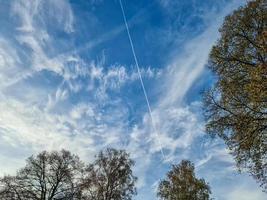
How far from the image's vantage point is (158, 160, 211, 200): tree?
128 ft

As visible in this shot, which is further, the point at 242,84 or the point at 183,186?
the point at 183,186

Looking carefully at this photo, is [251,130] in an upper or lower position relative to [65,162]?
lower

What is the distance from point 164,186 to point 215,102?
86.4 ft

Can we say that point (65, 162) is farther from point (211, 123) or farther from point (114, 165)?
point (211, 123)

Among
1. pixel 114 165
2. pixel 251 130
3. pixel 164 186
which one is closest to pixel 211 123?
pixel 251 130

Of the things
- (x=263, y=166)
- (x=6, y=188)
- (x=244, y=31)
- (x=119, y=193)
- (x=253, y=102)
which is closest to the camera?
(x=253, y=102)

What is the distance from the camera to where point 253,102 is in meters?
14.6

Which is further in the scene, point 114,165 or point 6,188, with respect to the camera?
point 114,165

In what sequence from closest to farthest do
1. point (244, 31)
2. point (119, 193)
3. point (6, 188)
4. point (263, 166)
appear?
point (263, 166), point (244, 31), point (6, 188), point (119, 193)

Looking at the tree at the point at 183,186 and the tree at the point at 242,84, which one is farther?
the tree at the point at 183,186

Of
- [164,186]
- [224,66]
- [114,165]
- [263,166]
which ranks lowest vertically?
[263,166]

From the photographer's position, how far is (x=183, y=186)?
39.9 meters

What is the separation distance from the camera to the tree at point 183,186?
1535 inches

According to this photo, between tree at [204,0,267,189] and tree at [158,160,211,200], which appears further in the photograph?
tree at [158,160,211,200]
